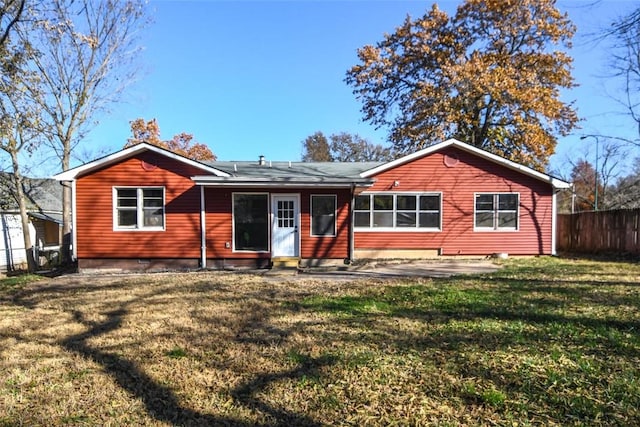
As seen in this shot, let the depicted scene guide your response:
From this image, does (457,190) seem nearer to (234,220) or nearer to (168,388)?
(234,220)

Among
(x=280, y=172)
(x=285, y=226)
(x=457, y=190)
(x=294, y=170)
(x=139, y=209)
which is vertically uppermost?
(x=294, y=170)

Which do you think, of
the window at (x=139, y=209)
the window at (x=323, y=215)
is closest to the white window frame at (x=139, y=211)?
the window at (x=139, y=209)

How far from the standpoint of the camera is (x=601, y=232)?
15.6m

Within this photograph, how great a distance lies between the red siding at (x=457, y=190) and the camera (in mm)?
13797

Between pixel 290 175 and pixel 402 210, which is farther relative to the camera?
pixel 402 210

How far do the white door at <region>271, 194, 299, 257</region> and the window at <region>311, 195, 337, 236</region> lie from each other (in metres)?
0.58

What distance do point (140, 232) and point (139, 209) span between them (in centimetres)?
71

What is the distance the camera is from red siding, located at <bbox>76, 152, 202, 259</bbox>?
39.7 ft

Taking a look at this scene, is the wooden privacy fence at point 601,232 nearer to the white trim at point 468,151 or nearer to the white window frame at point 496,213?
the white trim at point 468,151

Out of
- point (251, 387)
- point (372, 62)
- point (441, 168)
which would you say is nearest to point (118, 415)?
point (251, 387)

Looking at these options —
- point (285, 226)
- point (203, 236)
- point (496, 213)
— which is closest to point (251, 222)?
point (285, 226)

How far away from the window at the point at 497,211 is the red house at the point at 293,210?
0.04 m

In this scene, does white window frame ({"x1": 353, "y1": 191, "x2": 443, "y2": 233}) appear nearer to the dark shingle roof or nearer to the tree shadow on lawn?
the dark shingle roof

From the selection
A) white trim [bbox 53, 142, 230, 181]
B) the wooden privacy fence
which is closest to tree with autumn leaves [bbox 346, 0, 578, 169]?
the wooden privacy fence
